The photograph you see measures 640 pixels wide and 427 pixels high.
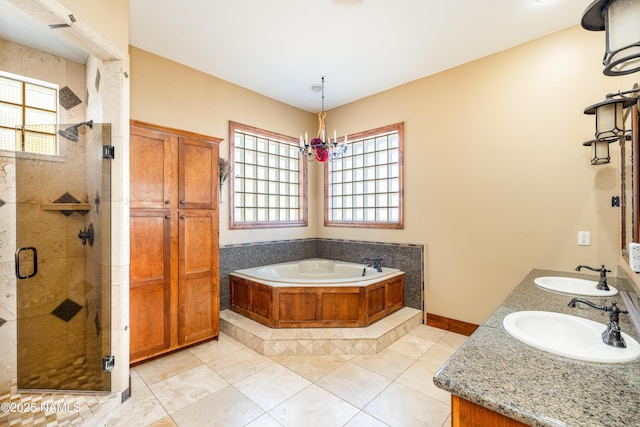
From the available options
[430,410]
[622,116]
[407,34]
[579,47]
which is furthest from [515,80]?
[430,410]

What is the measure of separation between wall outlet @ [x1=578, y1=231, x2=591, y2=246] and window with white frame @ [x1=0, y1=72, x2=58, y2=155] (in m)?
4.47

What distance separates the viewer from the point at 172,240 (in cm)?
268

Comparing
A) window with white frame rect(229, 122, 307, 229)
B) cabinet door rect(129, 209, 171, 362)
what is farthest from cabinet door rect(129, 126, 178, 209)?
window with white frame rect(229, 122, 307, 229)

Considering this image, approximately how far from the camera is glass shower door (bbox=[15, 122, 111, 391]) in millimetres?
2113

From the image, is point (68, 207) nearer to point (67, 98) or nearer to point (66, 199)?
point (66, 199)

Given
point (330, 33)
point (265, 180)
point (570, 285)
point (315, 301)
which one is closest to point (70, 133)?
point (265, 180)

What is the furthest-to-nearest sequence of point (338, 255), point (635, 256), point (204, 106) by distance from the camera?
1. point (338, 255)
2. point (204, 106)
3. point (635, 256)

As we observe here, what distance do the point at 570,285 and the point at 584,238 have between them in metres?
0.63

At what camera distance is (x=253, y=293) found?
10.4 feet

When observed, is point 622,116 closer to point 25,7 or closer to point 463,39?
point 463,39

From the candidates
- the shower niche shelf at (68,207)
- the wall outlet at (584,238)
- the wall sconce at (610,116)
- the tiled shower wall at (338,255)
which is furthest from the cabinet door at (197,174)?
the wall outlet at (584,238)

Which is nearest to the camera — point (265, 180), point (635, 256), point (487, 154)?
point (635, 256)

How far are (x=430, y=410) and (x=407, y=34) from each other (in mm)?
3132

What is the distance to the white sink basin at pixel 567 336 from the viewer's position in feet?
3.36
